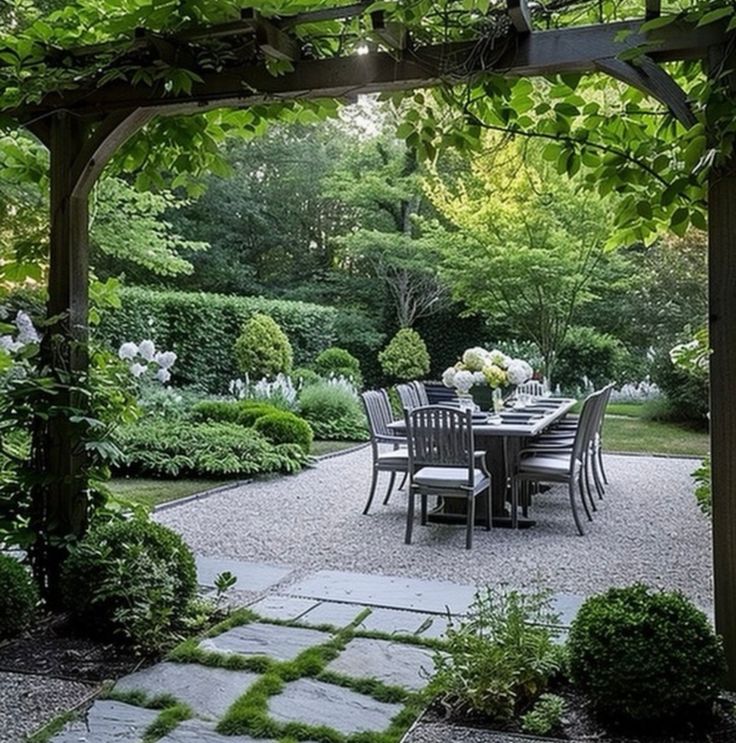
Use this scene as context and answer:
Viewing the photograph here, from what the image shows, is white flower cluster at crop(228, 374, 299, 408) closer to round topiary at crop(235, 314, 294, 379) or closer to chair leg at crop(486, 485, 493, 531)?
round topiary at crop(235, 314, 294, 379)

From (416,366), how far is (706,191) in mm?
10949

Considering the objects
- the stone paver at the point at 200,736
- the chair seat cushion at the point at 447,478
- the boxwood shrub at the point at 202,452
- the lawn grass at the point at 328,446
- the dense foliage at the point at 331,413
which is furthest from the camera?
the dense foliage at the point at 331,413

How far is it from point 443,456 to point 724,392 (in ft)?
8.48

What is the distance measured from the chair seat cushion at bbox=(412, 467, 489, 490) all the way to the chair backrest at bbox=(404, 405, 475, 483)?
2.7 inches

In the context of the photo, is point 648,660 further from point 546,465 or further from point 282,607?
point 546,465

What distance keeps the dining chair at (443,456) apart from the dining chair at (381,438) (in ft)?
1.80

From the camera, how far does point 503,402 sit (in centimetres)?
647

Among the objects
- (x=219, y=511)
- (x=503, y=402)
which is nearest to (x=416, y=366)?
(x=503, y=402)

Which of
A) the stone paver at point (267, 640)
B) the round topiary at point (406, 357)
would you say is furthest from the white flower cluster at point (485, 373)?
the round topiary at point (406, 357)

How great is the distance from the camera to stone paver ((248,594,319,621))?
336 centimetres

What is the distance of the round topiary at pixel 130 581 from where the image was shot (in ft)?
9.48

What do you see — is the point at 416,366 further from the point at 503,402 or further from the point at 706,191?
the point at 706,191

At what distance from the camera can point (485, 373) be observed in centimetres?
621

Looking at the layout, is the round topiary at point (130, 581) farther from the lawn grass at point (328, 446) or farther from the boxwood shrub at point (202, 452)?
the lawn grass at point (328, 446)
